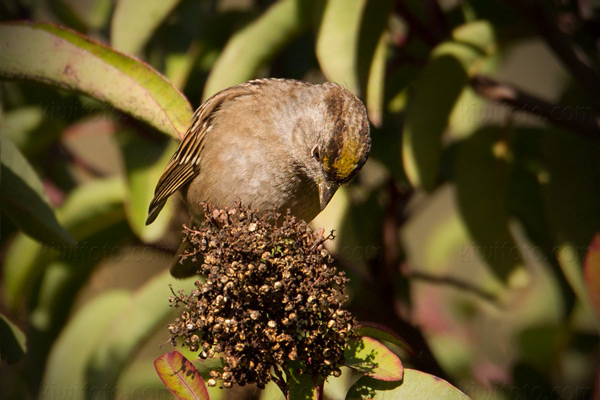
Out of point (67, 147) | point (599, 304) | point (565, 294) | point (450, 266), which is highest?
point (599, 304)

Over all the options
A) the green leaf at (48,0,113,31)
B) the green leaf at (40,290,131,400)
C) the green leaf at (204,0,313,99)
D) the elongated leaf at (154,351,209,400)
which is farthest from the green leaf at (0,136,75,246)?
the green leaf at (48,0,113,31)

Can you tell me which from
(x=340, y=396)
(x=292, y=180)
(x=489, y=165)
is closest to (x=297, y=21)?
(x=292, y=180)

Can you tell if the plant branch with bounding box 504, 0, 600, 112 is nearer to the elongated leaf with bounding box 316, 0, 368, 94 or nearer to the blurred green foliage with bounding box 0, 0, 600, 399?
the blurred green foliage with bounding box 0, 0, 600, 399

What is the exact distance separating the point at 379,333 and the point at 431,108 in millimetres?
1137

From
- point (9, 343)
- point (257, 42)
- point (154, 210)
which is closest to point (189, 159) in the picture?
point (154, 210)

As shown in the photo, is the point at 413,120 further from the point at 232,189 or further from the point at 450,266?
the point at 450,266

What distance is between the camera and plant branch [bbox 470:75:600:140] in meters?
2.37

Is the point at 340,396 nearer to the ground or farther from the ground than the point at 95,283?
farther from the ground

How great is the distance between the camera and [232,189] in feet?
6.94

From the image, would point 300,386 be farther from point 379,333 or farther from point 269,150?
point 269,150

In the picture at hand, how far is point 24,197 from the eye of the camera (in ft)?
7.00

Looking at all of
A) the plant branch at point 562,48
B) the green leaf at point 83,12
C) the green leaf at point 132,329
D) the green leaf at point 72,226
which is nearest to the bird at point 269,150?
the green leaf at point 132,329

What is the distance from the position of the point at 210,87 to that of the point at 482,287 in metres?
1.64

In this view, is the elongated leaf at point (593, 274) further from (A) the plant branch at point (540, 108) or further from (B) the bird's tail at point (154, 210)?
(B) the bird's tail at point (154, 210)
